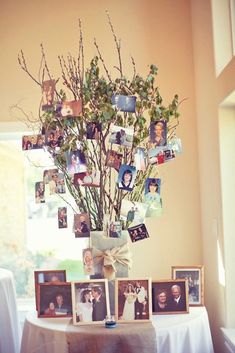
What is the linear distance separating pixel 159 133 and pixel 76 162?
1.36 ft

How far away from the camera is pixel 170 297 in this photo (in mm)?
2061

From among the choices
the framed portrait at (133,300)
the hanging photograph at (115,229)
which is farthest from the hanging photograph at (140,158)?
the framed portrait at (133,300)

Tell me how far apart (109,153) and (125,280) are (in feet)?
1.96

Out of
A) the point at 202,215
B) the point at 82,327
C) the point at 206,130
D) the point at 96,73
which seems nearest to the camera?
the point at 82,327

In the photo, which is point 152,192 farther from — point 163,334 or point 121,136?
point 163,334

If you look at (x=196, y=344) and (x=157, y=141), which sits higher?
(x=157, y=141)

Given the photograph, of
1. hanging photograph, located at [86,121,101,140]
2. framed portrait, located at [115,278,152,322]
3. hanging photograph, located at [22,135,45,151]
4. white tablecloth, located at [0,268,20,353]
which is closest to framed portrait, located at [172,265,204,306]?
framed portrait, located at [115,278,152,322]

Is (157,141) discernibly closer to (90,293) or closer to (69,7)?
(90,293)

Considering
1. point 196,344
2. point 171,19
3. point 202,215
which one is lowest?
point 196,344

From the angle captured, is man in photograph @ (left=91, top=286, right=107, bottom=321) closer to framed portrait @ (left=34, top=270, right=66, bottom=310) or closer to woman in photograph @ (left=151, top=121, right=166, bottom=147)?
framed portrait @ (left=34, top=270, right=66, bottom=310)

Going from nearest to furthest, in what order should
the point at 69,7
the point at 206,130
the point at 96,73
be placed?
the point at 96,73
the point at 206,130
the point at 69,7

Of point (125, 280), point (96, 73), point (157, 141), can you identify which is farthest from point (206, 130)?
point (125, 280)

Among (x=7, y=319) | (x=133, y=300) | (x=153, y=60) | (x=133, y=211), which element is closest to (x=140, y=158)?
(x=133, y=211)

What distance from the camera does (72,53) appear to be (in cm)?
307
